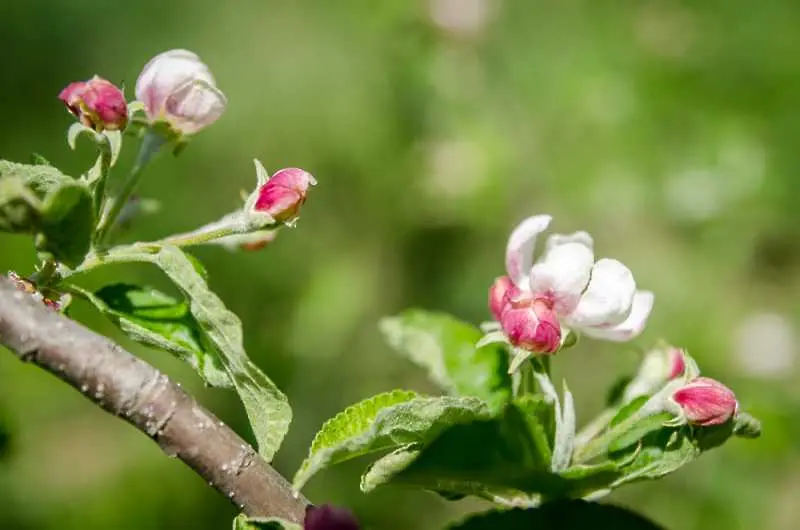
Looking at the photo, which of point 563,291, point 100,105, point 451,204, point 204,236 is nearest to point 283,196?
point 204,236

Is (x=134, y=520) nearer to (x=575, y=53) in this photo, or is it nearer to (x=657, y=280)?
(x=657, y=280)

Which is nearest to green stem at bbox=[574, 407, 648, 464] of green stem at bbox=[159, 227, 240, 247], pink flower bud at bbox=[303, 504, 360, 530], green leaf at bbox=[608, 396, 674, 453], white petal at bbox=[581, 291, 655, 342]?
green leaf at bbox=[608, 396, 674, 453]

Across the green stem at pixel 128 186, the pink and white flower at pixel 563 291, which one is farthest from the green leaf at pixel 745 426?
the green stem at pixel 128 186

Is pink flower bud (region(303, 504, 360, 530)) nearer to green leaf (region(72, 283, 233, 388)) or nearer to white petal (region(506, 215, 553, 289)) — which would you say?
green leaf (region(72, 283, 233, 388))

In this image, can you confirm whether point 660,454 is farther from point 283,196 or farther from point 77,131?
point 77,131

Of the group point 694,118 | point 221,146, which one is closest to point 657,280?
point 694,118

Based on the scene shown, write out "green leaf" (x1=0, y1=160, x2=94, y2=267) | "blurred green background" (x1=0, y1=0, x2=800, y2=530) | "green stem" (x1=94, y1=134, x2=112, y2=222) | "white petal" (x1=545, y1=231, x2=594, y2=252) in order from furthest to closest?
"blurred green background" (x1=0, y1=0, x2=800, y2=530), "white petal" (x1=545, y1=231, x2=594, y2=252), "green stem" (x1=94, y1=134, x2=112, y2=222), "green leaf" (x1=0, y1=160, x2=94, y2=267)
